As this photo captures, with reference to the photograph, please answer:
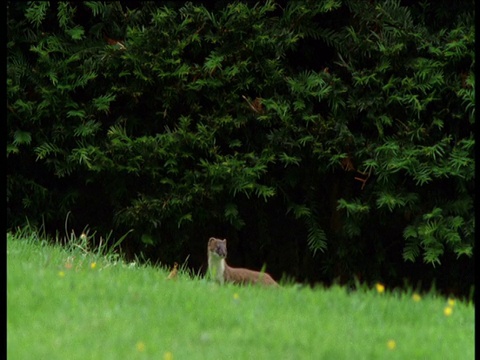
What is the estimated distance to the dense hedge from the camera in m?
8.75

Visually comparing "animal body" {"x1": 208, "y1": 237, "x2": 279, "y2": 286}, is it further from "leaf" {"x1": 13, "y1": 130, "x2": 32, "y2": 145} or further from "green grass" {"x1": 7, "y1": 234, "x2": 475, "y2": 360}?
"leaf" {"x1": 13, "y1": 130, "x2": 32, "y2": 145}

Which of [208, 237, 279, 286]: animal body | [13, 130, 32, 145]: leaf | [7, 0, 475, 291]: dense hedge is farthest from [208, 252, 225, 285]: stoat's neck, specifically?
[13, 130, 32, 145]: leaf

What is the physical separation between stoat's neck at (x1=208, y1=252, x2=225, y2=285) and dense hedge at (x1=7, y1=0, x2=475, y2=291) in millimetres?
1060

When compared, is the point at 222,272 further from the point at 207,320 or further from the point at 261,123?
the point at 207,320

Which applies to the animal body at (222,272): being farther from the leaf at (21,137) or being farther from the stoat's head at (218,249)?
the leaf at (21,137)

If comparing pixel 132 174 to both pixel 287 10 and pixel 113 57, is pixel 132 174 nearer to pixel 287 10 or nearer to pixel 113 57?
pixel 113 57

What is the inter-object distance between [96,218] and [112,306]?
4.75 m

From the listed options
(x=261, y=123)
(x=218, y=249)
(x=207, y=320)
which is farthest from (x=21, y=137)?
(x=207, y=320)

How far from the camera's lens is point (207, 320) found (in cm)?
532

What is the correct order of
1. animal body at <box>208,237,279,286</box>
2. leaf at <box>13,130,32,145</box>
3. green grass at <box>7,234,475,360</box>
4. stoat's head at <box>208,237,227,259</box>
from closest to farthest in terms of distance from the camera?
green grass at <box>7,234,475,360</box> < animal body at <box>208,237,279,286</box> < stoat's head at <box>208,237,227,259</box> < leaf at <box>13,130,32,145</box>

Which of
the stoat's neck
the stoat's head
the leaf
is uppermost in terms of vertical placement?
the leaf

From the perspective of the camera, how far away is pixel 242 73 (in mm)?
9070

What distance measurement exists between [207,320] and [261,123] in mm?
4038

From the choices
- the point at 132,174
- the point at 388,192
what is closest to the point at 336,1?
the point at 388,192
